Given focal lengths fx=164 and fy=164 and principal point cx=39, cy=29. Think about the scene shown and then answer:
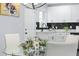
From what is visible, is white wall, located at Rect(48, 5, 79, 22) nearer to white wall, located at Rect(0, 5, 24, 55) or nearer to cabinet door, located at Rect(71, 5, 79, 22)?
cabinet door, located at Rect(71, 5, 79, 22)

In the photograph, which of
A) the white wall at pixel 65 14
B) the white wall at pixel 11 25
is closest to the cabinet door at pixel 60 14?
the white wall at pixel 65 14

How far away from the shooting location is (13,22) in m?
2.35

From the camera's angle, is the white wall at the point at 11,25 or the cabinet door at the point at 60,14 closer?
the white wall at the point at 11,25

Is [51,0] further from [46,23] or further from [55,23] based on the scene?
[55,23]

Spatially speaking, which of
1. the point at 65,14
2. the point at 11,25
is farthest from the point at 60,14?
the point at 11,25

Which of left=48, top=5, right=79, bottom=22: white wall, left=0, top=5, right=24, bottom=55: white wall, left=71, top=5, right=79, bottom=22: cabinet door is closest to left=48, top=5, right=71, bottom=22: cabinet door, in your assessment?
left=48, top=5, right=79, bottom=22: white wall

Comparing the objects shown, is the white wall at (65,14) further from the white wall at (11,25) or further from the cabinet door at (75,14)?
the white wall at (11,25)

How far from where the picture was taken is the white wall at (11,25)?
2.13 m

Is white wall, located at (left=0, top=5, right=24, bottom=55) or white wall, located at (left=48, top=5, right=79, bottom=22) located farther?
white wall, located at (left=48, top=5, right=79, bottom=22)

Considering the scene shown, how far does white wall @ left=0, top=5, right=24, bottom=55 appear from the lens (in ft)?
6.98

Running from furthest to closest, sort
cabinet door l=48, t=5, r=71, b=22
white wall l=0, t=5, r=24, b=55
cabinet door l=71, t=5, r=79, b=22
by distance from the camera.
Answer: cabinet door l=71, t=5, r=79, b=22 < cabinet door l=48, t=5, r=71, b=22 < white wall l=0, t=5, r=24, b=55

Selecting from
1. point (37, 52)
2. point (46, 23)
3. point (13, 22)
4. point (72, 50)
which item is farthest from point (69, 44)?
point (46, 23)

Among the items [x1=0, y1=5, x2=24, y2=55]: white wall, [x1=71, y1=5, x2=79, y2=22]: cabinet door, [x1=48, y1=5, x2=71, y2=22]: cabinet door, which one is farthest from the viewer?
[x1=71, y1=5, x2=79, y2=22]: cabinet door

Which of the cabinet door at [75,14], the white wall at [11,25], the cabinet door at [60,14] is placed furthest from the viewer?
the cabinet door at [75,14]
